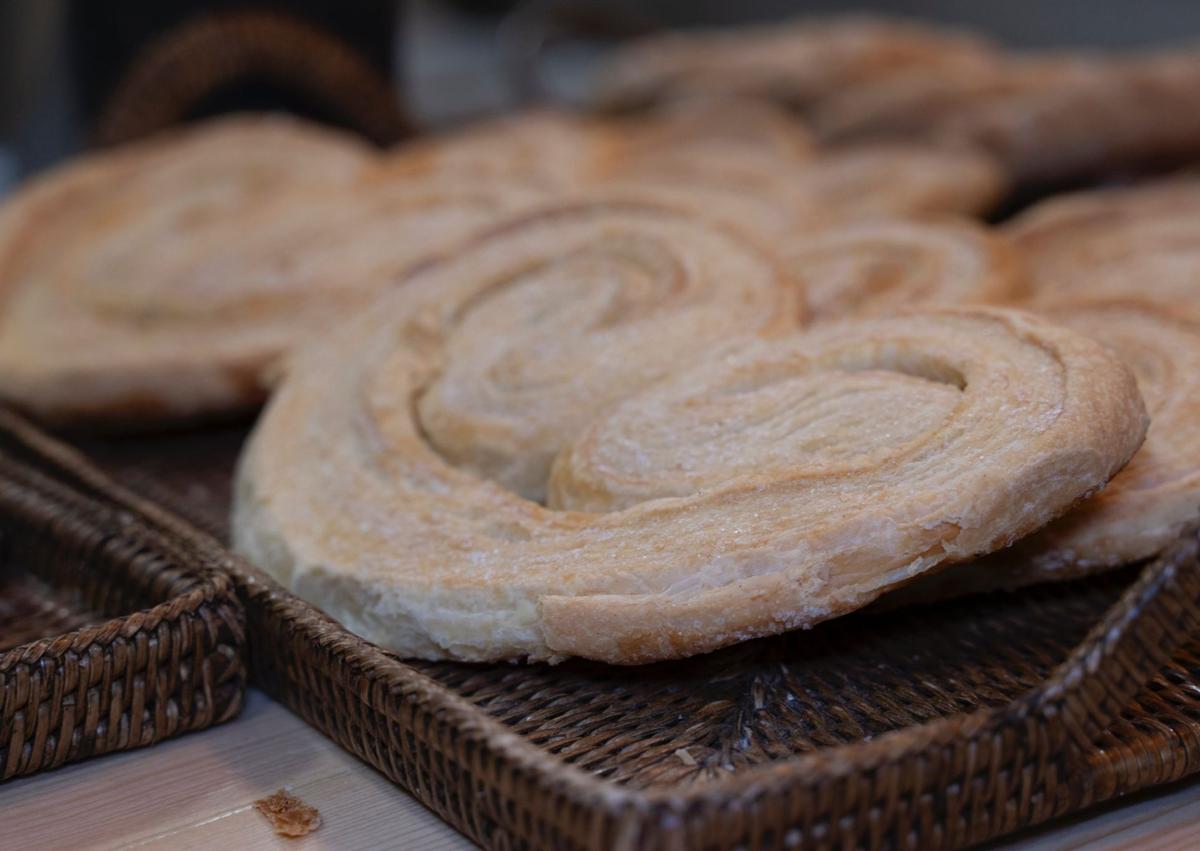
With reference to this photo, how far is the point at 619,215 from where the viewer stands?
5.31 feet

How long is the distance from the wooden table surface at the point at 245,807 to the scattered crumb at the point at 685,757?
0.17 metres

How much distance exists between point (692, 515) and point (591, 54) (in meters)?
3.17

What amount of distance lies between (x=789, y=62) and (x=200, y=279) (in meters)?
1.37

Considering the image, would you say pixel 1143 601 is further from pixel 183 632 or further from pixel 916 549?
pixel 183 632

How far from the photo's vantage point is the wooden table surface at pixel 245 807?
997 millimetres

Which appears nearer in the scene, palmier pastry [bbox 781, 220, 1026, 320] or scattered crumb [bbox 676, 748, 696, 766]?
scattered crumb [bbox 676, 748, 696, 766]

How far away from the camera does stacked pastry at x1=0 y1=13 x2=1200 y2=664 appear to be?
103cm

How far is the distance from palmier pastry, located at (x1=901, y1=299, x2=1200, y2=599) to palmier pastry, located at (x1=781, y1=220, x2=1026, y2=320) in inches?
11.0

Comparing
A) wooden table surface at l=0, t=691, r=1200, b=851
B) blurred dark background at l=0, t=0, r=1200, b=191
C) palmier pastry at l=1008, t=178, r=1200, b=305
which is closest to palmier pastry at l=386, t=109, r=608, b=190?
blurred dark background at l=0, t=0, r=1200, b=191

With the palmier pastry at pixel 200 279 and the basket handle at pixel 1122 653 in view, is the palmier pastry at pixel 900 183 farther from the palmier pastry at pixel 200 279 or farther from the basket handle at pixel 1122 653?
the basket handle at pixel 1122 653

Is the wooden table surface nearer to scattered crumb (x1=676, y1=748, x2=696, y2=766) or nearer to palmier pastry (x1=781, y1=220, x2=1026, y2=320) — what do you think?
scattered crumb (x1=676, y1=748, x2=696, y2=766)

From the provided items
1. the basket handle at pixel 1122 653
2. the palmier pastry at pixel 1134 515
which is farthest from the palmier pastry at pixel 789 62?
the basket handle at pixel 1122 653

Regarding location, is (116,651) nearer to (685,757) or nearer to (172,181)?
(685,757)

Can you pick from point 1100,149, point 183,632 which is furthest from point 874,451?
point 1100,149
